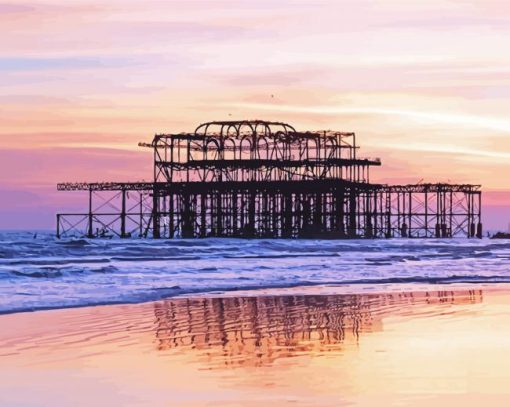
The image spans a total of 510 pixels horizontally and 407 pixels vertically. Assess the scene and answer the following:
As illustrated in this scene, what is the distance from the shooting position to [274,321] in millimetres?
17188

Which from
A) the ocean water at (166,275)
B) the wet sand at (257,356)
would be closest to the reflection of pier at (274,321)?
the wet sand at (257,356)

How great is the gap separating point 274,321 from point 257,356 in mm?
4430

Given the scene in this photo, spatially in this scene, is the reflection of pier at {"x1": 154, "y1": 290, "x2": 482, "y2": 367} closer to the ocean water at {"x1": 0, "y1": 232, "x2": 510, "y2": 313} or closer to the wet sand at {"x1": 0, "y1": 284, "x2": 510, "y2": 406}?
the wet sand at {"x1": 0, "y1": 284, "x2": 510, "y2": 406}

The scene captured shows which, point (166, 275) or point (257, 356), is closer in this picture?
point (257, 356)

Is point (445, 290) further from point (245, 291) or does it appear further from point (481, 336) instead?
point (481, 336)

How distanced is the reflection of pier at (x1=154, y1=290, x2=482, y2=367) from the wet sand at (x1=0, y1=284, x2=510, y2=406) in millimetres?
24

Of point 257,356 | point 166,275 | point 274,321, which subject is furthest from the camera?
point 166,275

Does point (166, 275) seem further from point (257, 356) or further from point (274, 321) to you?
point (257, 356)

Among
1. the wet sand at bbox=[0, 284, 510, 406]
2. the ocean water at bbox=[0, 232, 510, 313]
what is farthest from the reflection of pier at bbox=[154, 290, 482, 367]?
the ocean water at bbox=[0, 232, 510, 313]

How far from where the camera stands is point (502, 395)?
10250 mm

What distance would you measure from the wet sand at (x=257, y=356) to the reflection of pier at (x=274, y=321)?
24mm

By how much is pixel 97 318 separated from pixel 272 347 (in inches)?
191

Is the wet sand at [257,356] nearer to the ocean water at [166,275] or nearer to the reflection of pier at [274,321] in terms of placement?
the reflection of pier at [274,321]

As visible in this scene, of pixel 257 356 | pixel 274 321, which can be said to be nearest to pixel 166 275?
pixel 274 321
